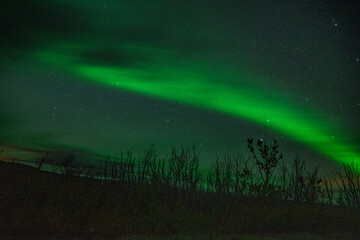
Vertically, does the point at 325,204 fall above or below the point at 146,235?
above

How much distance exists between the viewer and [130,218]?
54.6 ft

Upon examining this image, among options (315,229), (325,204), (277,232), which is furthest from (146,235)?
(325,204)

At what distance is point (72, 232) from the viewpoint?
15.3 metres

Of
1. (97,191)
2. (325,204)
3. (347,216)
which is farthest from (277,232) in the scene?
(325,204)

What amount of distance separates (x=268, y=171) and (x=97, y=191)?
12.9 meters

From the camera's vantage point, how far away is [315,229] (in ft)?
66.6

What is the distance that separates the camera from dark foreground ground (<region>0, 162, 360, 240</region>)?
597 inches

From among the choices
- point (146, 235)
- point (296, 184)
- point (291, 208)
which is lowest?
point (146, 235)

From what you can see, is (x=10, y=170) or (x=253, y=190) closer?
(x=253, y=190)

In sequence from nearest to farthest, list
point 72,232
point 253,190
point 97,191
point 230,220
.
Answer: point 72,232
point 230,220
point 97,191
point 253,190

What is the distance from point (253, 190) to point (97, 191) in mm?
10214

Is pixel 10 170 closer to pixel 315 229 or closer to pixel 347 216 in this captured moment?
pixel 315 229

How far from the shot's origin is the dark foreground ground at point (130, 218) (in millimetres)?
15164

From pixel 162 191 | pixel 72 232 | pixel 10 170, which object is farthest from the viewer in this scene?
pixel 10 170
